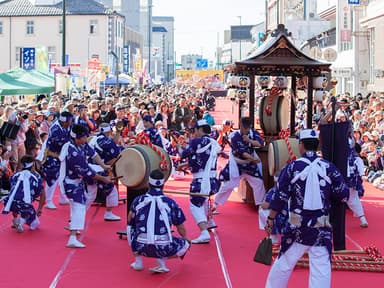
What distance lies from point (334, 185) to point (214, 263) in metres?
2.66

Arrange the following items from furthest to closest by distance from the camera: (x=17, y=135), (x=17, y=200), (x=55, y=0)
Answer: (x=55, y=0) → (x=17, y=135) → (x=17, y=200)

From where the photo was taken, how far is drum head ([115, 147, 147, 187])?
30.9 feet

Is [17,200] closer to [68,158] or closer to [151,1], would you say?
[68,158]

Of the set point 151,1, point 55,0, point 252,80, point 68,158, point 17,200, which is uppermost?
point 151,1

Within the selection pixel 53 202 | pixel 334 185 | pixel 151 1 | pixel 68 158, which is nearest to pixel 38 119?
pixel 53 202

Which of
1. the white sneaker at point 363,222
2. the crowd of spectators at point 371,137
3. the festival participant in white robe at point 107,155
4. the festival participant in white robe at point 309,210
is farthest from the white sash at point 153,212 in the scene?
the crowd of spectators at point 371,137

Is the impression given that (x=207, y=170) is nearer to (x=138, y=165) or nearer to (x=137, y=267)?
(x=138, y=165)

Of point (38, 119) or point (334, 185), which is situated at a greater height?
point (38, 119)

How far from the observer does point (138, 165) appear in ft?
31.0

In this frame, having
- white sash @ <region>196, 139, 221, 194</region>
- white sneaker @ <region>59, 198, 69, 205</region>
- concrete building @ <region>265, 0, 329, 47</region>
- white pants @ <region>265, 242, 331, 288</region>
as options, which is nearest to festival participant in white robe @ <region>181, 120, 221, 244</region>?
white sash @ <region>196, 139, 221, 194</region>

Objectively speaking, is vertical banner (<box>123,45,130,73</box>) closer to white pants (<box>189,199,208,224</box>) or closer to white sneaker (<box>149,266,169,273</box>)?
white pants (<box>189,199,208,224</box>)

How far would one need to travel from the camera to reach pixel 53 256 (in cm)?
904

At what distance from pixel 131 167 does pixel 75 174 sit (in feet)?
2.48

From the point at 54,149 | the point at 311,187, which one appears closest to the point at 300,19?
the point at 54,149
